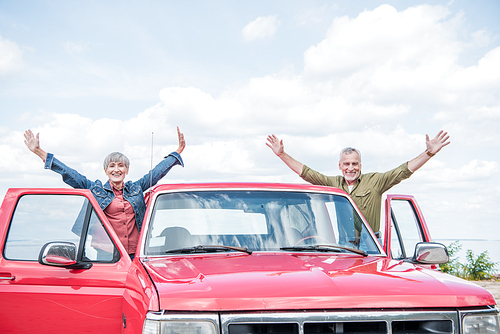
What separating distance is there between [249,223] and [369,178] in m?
2.74

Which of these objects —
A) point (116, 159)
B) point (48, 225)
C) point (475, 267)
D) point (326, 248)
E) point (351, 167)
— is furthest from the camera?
point (475, 267)

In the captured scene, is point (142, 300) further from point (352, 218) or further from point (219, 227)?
point (352, 218)

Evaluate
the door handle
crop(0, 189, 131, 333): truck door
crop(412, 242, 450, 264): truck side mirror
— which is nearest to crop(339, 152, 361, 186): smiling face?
crop(412, 242, 450, 264): truck side mirror

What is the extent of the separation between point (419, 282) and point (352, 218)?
136 cm

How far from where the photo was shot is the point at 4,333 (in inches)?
146

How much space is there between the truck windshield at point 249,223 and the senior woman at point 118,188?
93cm

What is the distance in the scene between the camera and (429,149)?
20.7 ft

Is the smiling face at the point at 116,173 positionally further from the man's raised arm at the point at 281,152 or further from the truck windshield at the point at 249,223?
the man's raised arm at the point at 281,152

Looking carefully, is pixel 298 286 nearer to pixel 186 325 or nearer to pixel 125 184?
pixel 186 325

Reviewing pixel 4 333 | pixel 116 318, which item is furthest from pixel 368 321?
pixel 4 333

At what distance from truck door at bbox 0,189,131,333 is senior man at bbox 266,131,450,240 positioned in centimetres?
312

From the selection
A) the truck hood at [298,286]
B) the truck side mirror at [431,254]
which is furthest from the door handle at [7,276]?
the truck side mirror at [431,254]

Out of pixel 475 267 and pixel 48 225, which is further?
pixel 475 267

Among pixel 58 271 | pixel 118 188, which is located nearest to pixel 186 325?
pixel 58 271
